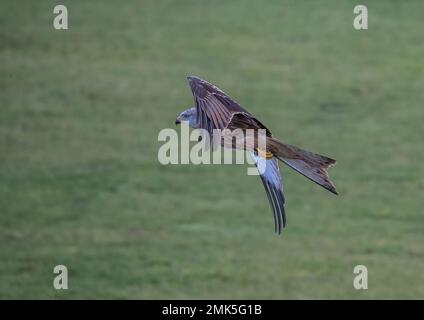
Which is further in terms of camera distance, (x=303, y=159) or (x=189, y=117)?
(x=189, y=117)

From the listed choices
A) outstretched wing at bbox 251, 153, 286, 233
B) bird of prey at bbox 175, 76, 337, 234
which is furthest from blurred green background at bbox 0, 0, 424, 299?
bird of prey at bbox 175, 76, 337, 234

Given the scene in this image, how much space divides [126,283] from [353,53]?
268 inches

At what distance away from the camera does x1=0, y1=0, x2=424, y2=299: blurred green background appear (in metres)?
13.9

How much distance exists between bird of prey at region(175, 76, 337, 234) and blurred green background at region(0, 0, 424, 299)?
18.4 feet

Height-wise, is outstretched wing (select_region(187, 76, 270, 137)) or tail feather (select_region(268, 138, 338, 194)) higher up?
outstretched wing (select_region(187, 76, 270, 137))

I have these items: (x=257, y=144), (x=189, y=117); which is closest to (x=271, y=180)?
(x=257, y=144)

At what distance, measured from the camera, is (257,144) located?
741 centimetres

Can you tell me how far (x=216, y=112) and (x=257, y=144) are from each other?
33cm

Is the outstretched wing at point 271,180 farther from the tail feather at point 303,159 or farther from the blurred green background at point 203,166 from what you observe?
the blurred green background at point 203,166

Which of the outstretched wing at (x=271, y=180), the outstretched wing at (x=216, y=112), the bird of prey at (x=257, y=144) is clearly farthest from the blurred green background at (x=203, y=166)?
→ the outstretched wing at (x=216, y=112)

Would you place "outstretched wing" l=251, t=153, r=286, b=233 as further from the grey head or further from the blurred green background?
the blurred green background

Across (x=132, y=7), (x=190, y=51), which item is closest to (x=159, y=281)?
(x=190, y=51)

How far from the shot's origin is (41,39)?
19.6m

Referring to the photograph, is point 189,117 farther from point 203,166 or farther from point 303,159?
point 203,166
